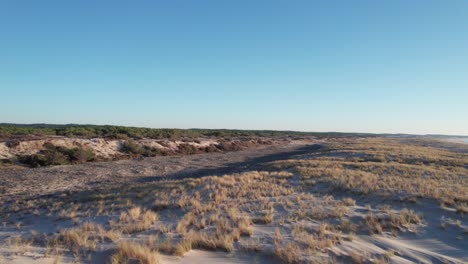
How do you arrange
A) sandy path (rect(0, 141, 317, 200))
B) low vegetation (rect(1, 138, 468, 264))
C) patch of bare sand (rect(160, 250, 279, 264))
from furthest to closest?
sandy path (rect(0, 141, 317, 200)) < low vegetation (rect(1, 138, 468, 264)) < patch of bare sand (rect(160, 250, 279, 264))

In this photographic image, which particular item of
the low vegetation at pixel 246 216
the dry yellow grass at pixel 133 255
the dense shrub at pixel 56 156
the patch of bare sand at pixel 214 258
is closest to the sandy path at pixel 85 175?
the dense shrub at pixel 56 156

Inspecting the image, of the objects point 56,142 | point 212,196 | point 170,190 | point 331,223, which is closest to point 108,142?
point 56,142

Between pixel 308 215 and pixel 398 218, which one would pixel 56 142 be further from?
pixel 398 218

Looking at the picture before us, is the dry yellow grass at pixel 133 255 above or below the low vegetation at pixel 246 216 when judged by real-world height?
above

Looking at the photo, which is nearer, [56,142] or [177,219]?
[177,219]

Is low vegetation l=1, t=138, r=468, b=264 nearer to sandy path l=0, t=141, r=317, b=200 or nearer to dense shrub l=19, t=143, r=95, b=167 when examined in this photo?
sandy path l=0, t=141, r=317, b=200

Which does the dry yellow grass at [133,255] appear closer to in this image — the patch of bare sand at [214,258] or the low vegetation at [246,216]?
the low vegetation at [246,216]

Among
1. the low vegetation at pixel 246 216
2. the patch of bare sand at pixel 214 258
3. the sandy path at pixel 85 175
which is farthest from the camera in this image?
the sandy path at pixel 85 175

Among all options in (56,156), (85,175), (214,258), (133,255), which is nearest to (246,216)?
(214,258)

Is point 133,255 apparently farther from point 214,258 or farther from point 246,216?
point 246,216

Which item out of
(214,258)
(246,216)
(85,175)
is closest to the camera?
(214,258)

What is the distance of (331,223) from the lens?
8.60 meters

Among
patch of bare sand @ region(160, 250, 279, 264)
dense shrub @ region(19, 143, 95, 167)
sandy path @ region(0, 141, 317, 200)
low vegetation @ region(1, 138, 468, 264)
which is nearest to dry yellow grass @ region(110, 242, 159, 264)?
low vegetation @ region(1, 138, 468, 264)

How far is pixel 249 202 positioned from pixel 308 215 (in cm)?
265
